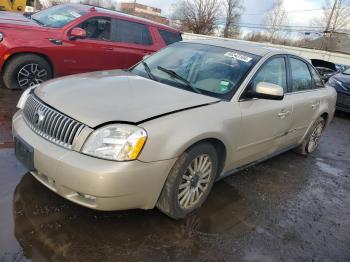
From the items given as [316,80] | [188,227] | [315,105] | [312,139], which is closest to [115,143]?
[188,227]

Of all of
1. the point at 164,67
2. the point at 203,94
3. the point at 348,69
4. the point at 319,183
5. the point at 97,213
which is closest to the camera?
the point at 97,213

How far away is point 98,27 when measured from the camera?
7.32m

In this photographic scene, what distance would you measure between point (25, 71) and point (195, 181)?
4.46m

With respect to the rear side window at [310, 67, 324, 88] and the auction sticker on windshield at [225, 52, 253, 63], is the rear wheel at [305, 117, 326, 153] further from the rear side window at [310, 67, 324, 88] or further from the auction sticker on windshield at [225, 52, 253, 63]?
the auction sticker on windshield at [225, 52, 253, 63]

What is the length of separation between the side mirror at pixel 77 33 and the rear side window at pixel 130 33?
32.6 inches

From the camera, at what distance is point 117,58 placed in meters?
7.55

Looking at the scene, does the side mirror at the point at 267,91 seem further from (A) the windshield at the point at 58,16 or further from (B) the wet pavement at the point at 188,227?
(A) the windshield at the point at 58,16

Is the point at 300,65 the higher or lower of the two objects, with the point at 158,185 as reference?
higher

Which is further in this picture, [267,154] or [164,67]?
[267,154]

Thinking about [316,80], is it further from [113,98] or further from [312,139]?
[113,98]

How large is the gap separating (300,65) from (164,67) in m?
2.07

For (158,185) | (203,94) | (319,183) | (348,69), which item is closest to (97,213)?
(158,185)

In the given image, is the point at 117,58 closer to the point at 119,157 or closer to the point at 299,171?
the point at 299,171

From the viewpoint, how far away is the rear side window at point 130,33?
7562mm
